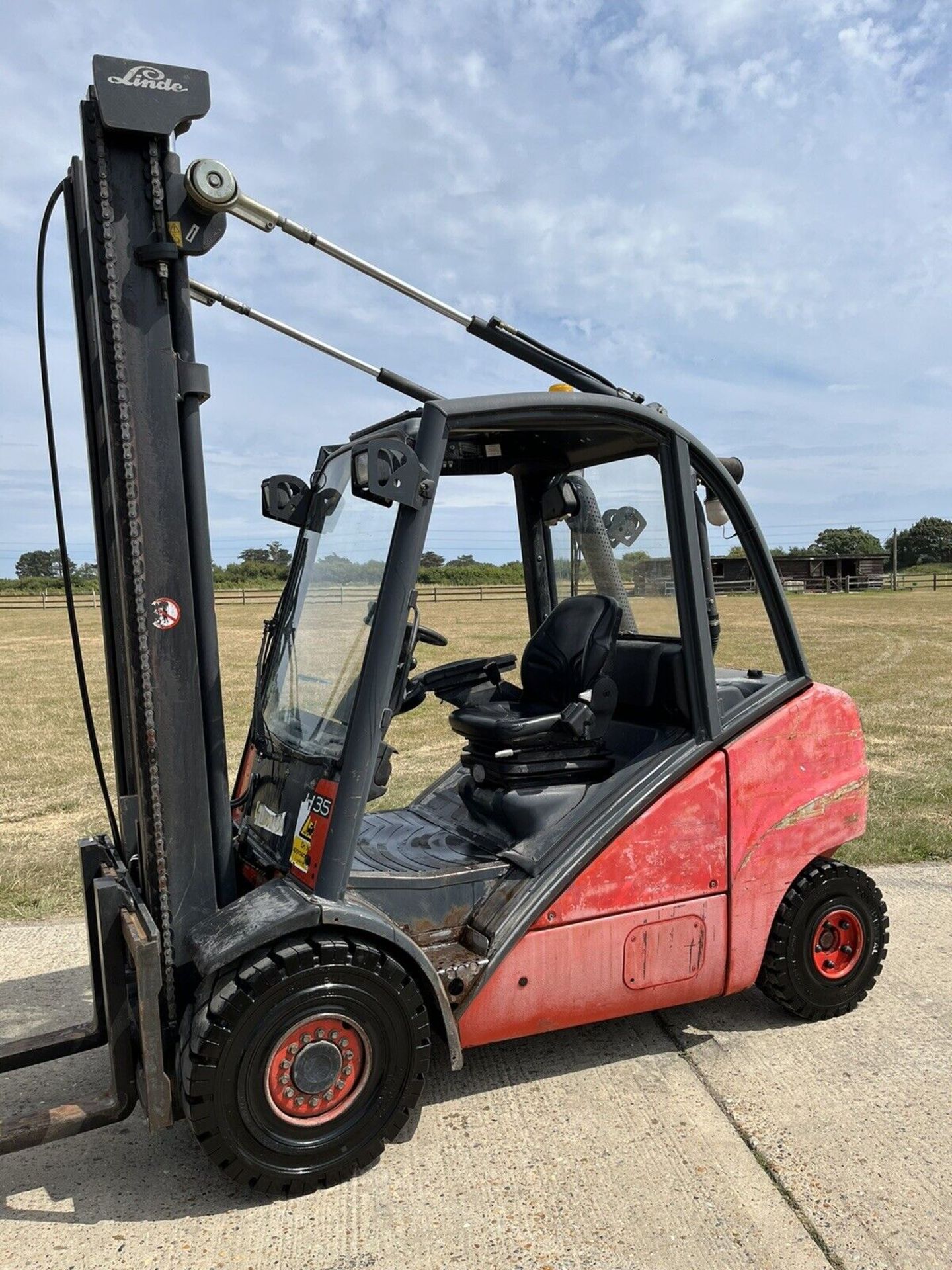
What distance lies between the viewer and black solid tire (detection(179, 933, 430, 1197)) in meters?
2.87

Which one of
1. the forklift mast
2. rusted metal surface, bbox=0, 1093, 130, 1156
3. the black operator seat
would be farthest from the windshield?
rusted metal surface, bbox=0, 1093, 130, 1156

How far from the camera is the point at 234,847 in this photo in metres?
3.44

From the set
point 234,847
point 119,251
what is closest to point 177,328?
point 119,251

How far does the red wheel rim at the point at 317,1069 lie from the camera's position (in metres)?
3.00

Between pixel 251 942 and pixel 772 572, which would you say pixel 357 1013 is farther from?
pixel 772 572

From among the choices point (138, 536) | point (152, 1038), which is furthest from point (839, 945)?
point (138, 536)

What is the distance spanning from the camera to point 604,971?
3.54 m

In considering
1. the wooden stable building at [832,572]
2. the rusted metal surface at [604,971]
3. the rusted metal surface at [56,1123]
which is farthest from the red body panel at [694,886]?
the wooden stable building at [832,572]

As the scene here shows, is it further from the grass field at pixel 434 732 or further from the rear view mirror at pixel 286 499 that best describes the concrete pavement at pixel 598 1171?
the rear view mirror at pixel 286 499

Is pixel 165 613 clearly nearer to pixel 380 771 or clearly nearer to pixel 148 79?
pixel 380 771

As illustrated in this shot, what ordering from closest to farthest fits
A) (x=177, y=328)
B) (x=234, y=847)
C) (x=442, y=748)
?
(x=177, y=328), (x=234, y=847), (x=442, y=748)

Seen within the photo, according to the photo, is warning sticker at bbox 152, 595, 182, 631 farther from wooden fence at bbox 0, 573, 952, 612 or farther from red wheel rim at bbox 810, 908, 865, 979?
wooden fence at bbox 0, 573, 952, 612

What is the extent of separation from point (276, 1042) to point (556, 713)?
1.57 metres

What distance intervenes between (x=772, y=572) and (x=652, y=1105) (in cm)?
201
